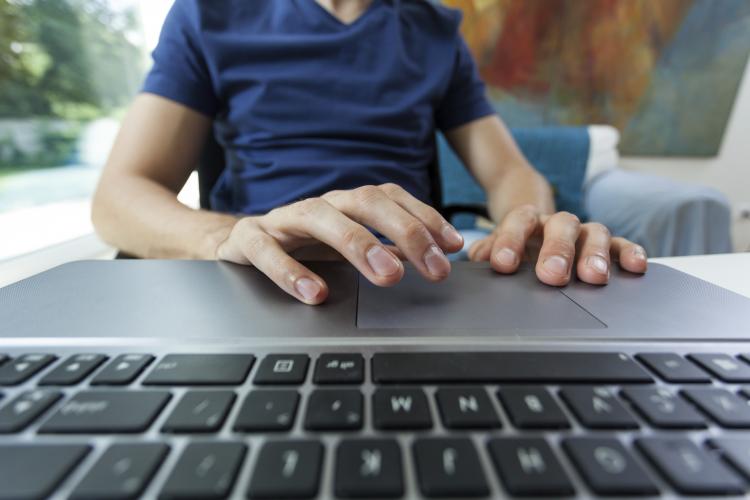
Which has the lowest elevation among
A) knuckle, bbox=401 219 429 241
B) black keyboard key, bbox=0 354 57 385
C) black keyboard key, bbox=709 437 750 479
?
black keyboard key, bbox=0 354 57 385

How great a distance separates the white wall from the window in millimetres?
2148

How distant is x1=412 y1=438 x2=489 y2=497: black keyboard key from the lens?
4.9 inches

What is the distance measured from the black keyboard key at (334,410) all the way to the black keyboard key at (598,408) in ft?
0.30

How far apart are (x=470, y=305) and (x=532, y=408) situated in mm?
114

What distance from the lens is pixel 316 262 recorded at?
0.36 metres

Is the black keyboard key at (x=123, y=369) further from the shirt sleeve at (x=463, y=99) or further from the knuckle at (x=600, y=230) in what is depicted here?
the shirt sleeve at (x=463, y=99)

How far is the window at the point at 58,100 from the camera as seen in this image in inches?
33.9

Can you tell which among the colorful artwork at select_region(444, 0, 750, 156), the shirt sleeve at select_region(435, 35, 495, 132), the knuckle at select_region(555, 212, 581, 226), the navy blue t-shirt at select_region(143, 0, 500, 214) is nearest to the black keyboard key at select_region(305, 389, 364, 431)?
the knuckle at select_region(555, 212, 581, 226)

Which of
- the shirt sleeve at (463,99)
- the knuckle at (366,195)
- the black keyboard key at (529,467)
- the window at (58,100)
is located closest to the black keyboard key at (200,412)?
the black keyboard key at (529,467)

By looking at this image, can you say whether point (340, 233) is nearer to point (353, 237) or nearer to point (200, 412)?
point (353, 237)

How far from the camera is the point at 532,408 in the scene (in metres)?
0.16

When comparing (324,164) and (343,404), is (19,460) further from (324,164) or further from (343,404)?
(324,164)

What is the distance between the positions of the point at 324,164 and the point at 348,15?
0.29m

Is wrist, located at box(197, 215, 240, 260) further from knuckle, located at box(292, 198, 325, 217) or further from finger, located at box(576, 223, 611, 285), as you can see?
finger, located at box(576, 223, 611, 285)
